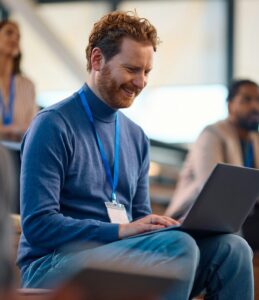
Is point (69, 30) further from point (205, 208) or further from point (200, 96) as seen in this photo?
point (205, 208)

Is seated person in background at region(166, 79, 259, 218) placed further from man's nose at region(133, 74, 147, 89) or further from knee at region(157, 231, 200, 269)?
knee at region(157, 231, 200, 269)

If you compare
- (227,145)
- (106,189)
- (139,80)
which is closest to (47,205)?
(106,189)

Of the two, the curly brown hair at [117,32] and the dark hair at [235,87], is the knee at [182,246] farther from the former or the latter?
the dark hair at [235,87]

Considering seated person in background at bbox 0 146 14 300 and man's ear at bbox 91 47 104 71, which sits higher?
seated person in background at bbox 0 146 14 300

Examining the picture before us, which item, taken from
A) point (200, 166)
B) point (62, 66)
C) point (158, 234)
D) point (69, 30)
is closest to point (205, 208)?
point (158, 234)

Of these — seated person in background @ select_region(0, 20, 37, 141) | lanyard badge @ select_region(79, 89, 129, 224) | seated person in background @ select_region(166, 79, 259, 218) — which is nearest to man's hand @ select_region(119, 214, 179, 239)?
lanyard badge @ select_region(79, 89, 129, 224)

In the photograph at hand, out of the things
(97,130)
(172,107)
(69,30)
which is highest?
(97,130)

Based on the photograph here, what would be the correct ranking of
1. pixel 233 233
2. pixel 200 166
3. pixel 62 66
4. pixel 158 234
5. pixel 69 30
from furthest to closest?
→ pixel 69 30 < pixel 62 66 < pixel 200 166 < pixel 233 233 < pixel 158 234

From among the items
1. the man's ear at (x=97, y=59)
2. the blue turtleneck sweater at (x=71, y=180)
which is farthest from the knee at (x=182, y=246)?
the man's ear at (x=97, y=59)

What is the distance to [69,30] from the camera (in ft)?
37.4

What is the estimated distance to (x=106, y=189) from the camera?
3.34m

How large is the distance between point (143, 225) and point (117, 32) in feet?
2.15

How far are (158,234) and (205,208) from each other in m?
0.16

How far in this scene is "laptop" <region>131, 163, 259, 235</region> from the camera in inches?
123
